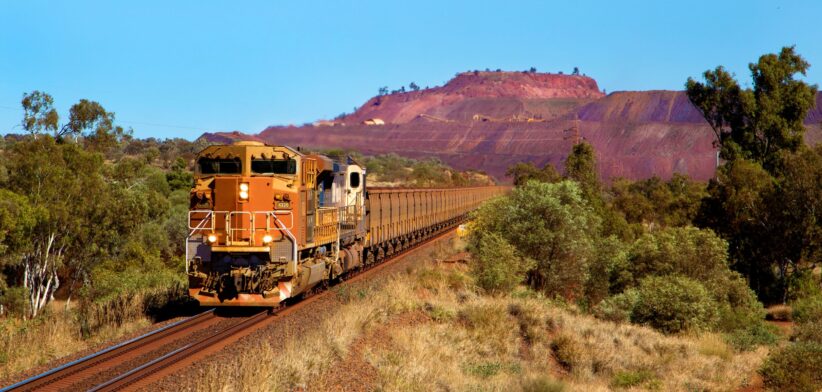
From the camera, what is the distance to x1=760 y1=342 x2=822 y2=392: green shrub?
64.5 ft

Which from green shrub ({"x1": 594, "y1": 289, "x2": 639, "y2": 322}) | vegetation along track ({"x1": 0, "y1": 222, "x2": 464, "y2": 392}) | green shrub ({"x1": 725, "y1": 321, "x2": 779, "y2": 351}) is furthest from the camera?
green shrub ({"x1": 594, "y1": 289, "x2": 639, "y2": 322})

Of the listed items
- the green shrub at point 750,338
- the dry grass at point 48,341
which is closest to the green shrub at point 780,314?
the green shrub at point 750,338

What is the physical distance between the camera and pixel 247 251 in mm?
16562

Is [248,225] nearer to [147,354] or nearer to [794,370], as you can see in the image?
[147,354]

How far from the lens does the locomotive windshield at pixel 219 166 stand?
17.4m

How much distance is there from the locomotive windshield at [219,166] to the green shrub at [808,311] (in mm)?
26533

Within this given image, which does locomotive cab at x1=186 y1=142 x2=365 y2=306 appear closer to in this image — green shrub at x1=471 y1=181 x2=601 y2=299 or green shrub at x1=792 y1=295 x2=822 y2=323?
green shrub at x1=471 y1=181 x2=601 y2=299

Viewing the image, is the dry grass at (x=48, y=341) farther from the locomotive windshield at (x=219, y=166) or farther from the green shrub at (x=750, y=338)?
the green shrub at (x=750, y=338)

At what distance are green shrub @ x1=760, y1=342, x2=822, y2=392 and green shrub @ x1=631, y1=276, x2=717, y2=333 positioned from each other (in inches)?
221

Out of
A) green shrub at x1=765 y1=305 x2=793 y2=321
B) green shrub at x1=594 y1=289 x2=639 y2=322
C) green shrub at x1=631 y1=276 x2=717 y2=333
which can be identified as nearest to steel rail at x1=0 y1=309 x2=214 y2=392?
green shrub at x1=594 y1=289 x2=639 y2=322

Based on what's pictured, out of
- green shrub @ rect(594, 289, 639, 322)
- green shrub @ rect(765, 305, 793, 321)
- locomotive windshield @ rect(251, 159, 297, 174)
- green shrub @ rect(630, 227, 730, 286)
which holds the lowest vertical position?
green shrub @ rect(765, 305, 793, 321)

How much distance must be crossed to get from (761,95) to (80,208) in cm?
4238

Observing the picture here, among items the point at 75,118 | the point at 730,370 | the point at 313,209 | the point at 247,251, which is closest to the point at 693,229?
the point at 730,370

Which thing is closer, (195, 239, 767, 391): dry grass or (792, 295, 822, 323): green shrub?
(195, 239, 767, 391): dry grass
